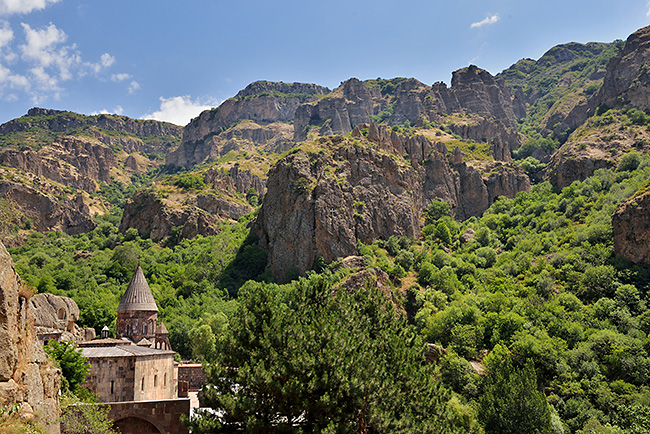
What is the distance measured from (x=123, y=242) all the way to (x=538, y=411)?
82.2m

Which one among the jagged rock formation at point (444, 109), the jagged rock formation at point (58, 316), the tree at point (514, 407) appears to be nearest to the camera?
the tree at point (514, 407)

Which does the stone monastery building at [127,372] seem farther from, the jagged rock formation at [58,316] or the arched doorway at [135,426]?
the arched doorway at [135,426]

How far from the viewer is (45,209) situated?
116 metres

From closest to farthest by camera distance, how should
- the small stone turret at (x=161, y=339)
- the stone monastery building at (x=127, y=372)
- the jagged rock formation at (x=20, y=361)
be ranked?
the jagged rock formation at (x=20, y=361)
the stone monastery building at (x=127, y=372)
the small stone turret at (x=161, y=339)

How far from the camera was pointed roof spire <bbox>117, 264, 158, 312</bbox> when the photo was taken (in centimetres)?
4762

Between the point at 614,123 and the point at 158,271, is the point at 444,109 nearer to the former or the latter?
the point at 614,123

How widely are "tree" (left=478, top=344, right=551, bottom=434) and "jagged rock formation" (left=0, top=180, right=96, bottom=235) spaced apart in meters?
105

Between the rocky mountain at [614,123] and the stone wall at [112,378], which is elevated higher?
the rocky mountain at [614,123]

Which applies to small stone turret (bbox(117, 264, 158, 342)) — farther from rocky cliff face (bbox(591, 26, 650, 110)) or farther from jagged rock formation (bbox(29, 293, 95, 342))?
rocky cliff face (bbox(591, 26, 650, 110))

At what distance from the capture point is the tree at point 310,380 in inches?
806

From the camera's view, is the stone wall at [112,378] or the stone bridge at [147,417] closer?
the stone bridge at [147,417]

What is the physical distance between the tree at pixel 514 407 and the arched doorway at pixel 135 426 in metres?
26.0

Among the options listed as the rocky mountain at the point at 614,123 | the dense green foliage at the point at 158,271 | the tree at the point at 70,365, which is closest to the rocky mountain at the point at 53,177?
the dense green foliage at the point at 158,271

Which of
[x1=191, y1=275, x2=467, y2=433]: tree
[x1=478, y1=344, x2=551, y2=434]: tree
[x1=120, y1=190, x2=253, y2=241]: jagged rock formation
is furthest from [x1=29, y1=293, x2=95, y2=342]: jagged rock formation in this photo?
[x1=120, y1=190, x2=253, y2=241]: jagged rock formation
